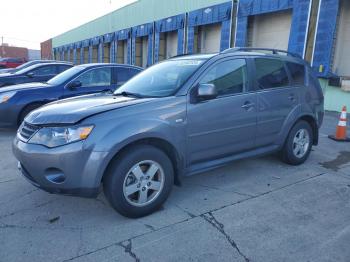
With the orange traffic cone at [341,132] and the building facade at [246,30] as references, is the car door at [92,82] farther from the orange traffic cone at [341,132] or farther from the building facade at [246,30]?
the building facade at [246,30]

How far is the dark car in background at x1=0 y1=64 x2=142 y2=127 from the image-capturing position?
638 cm

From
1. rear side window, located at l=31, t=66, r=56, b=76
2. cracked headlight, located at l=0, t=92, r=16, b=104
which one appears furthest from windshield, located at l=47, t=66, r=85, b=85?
rear side window, located at l=31, t=66, r=56, b=76

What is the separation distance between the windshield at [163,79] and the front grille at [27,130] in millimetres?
1253

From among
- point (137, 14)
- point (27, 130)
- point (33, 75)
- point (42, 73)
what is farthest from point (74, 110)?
point (137, 14)

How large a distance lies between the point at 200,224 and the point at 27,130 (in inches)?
81.4

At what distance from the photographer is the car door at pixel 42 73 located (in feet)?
31.4

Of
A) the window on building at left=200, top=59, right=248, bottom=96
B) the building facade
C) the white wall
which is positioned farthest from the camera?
the white wall

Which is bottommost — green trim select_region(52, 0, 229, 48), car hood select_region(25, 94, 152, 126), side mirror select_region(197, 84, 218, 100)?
car hood select_region(25, 94, 152, 126)

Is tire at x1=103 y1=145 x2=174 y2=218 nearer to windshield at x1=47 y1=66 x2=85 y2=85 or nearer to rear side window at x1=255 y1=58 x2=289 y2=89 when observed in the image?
rear side window at x1=255 y1=58 x2=289 y2=89

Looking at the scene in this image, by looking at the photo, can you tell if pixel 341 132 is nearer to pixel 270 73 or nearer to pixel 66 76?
pixel 270 73

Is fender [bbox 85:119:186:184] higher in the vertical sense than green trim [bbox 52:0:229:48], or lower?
lower

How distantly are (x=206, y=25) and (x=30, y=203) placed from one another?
15.9 metres

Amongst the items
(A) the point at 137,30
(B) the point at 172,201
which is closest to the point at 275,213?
(B) the point at 172,201

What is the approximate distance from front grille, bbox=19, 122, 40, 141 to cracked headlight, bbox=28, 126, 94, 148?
12 cm
